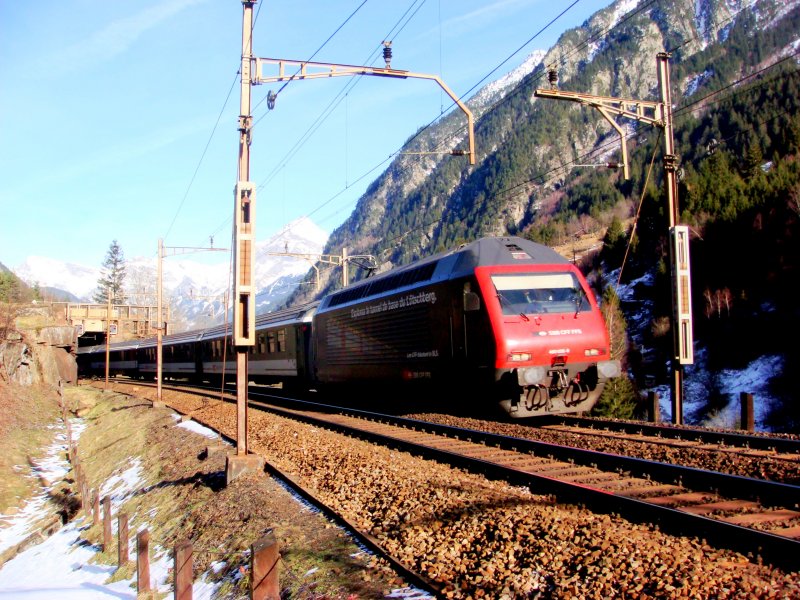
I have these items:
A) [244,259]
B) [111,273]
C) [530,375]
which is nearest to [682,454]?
[530,375]

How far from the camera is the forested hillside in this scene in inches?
1455

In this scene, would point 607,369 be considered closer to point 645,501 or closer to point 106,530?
point 645,501

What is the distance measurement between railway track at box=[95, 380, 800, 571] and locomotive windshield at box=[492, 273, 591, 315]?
114 inches

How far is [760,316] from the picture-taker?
35.6m

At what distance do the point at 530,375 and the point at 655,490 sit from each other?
5232 mm

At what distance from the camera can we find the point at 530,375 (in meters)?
12.7

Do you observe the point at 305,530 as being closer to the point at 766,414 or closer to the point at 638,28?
the point at 766,414

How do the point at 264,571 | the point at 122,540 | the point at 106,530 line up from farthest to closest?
the point at 106,530 < the point at 122,540 < the point at 264,571

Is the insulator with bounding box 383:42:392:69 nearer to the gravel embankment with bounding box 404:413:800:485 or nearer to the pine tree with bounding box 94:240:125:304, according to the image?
the gravel embankment with bounding box 404:413:800:485

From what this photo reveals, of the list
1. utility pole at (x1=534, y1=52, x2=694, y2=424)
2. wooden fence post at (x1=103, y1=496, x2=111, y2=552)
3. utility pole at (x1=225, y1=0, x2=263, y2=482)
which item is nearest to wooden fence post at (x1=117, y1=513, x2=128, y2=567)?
utility pole at (x1=225, y1=0, x2=263, y2=482)

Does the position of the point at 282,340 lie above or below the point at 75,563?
above

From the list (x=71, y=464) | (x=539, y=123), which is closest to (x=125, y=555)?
(x=71, y=464)

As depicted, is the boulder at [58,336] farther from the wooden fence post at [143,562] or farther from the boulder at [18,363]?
the wooden fence post at [143,562]

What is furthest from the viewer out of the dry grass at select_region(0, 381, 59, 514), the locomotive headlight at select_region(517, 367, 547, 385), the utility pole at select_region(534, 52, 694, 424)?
the dry grass at select_region(0, 381, 59, 514)
